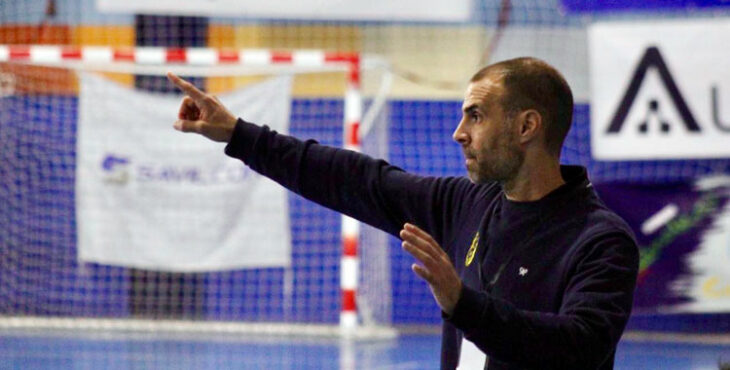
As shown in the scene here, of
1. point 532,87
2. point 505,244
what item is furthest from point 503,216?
point 532,87

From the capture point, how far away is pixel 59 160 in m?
10.2

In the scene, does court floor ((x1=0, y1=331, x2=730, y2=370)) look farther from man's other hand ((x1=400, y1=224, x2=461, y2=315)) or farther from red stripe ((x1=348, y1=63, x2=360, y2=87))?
man's other hand ((x1=400, y1=224, x2=461, y2=315))

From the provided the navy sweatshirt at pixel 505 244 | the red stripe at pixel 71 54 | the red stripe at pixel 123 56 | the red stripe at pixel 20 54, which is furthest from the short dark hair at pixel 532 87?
the red stripe at pixel 20 54

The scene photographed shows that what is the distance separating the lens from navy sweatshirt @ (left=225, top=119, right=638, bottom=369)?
8.93ft

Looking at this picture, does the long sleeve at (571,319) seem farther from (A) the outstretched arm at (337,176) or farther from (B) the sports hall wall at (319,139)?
(B) the sports hall wall at (319,139)

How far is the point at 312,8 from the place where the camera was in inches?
375

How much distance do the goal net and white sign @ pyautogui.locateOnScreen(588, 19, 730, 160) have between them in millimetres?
1847

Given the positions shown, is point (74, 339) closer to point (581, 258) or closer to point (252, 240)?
point (252, 240)

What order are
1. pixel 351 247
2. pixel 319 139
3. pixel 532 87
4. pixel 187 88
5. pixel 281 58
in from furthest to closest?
pixel 319 139, pixel 281 58, pixel 351 247, pixel 187 88, pixel 532 87

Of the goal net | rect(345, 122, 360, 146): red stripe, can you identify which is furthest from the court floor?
rect(345, 122, 360, 146): red stripe

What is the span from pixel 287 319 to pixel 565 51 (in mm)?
3314

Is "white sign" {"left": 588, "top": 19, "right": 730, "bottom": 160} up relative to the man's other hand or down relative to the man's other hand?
up

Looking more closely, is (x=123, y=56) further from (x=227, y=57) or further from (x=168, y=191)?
(x=168, y=191)

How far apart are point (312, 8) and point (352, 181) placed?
20.3 ft
